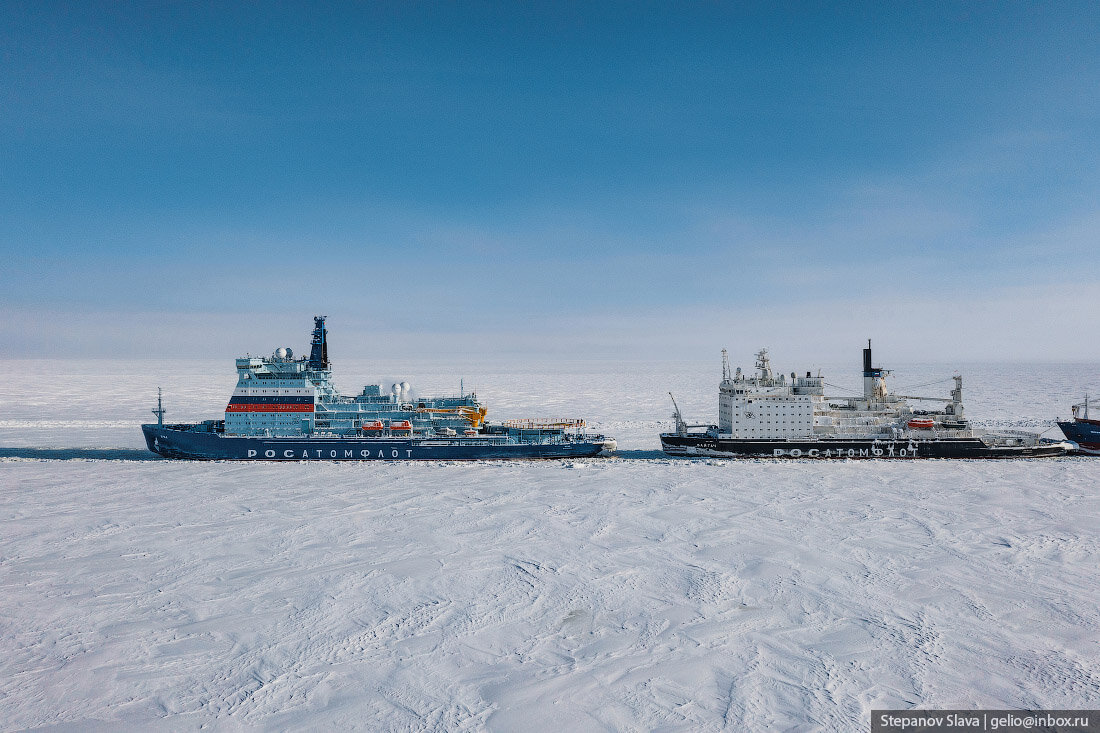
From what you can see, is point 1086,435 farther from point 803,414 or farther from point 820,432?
point 803,414

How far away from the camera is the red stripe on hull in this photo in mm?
25812

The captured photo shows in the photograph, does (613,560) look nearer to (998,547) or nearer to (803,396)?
(998,547)

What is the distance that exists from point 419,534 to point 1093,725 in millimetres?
13388

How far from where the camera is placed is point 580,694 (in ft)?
26.4

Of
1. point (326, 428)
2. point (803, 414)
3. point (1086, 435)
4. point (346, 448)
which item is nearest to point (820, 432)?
point (803, 414)

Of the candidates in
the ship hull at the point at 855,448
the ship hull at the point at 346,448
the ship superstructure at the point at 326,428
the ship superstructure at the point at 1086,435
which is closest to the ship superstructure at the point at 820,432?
the ship hull at the point at 855,448

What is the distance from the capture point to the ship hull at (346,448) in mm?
24938

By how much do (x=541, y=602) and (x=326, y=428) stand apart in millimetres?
18760

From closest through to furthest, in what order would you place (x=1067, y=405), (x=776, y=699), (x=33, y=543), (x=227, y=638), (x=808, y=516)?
1. (x=776, y=699)
2. (x=227, y=638)
3. (x=33, y=543)
4. (x=808, y=516)
5. (x=1067, y=405)

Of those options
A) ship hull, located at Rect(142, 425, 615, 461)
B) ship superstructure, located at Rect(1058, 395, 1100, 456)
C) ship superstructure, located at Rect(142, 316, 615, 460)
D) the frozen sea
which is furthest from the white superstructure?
ship hull, located at Rect(142, 425, 615, 461)

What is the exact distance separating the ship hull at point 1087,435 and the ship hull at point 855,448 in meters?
1.98

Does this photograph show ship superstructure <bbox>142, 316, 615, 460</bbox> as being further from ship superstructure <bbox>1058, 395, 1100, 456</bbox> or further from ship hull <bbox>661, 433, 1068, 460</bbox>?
ship superstructure <bbox>1058, 395, 1100, 456</bbox>

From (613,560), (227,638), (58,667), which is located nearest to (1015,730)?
(613,560)

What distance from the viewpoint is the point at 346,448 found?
81.9ft
